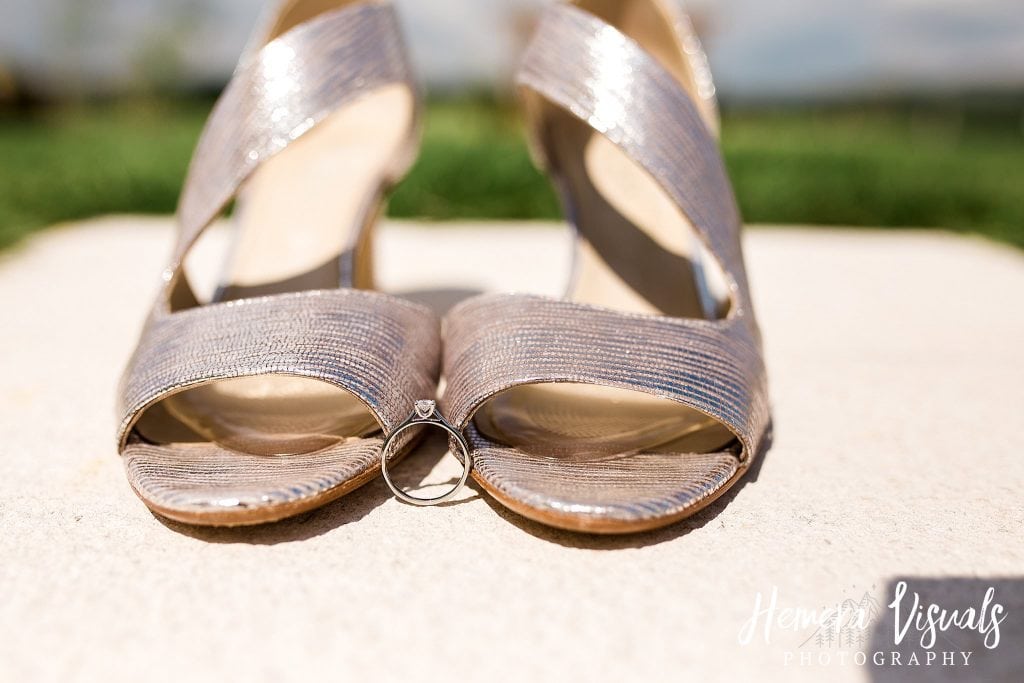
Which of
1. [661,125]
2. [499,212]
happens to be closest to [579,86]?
[661,125]

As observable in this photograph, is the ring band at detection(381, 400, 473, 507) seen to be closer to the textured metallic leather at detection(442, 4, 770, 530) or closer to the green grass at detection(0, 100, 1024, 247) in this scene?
the textured metallic leather at detection(442, 4, 770, 530)

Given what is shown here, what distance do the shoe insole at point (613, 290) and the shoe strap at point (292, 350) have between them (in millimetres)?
169

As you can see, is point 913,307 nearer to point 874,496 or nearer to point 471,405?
point 874,496

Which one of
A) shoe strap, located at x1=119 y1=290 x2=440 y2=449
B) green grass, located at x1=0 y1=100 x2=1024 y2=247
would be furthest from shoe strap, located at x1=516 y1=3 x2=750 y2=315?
green grass, located at x1=0 y1=100 x2=1024 y2=247

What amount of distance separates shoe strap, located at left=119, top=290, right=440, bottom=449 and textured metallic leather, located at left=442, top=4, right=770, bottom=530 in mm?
89

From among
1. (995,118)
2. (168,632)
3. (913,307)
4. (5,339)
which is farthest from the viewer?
(995,118)

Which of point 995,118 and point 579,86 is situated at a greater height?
point 579,86

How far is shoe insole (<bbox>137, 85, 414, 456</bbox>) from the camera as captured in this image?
122 centimetres

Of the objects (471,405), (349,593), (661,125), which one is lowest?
(349,593)

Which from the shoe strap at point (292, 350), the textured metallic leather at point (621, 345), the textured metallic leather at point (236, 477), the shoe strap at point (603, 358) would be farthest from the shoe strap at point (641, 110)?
the textured metallic leather at point (236, 477)

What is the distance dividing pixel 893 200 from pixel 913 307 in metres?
2.08

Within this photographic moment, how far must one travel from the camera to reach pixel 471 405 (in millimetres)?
1091

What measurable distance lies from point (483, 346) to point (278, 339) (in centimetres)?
30

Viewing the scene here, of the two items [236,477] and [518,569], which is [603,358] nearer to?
[518,569]
